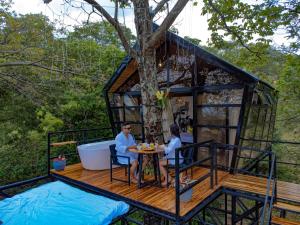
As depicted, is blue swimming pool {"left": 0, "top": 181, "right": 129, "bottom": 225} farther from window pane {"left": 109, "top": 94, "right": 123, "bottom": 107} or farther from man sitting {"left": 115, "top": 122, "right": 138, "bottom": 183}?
window pane {"left": 109, "top": 94, "right": 123, "bottom": 107}

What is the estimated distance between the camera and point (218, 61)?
17.3 ft

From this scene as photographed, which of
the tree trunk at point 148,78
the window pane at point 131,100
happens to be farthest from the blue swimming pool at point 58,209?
the window pane at point 131,100

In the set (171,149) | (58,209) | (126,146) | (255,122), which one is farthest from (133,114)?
(58,209)

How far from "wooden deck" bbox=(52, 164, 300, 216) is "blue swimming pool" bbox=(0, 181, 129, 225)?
696mm

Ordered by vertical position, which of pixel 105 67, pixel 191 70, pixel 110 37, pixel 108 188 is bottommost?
pixel 108 188

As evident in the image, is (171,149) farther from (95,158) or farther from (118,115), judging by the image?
(118,115)

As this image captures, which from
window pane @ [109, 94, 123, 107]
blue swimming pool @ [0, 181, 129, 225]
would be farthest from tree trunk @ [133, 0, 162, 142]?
window pane @ [109, 94, 123, 107]

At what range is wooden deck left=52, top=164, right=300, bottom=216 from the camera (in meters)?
3.86

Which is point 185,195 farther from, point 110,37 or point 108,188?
point 110,37

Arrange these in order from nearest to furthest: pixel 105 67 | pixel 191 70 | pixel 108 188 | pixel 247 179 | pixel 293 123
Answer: pixel 108 188 < pixel 247 179 < pixel 191 70 < pixel 105 67 < pixel 293 123

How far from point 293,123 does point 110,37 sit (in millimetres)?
9764

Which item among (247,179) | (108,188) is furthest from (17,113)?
(247,179)

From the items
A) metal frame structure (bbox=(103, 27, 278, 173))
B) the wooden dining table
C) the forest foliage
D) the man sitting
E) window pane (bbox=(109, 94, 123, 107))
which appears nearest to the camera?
the wooden dining table

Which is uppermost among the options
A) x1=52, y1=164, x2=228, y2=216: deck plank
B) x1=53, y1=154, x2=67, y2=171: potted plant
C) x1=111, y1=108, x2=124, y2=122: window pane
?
x1=111, y1=108, x2=124, y2=122: window pane
